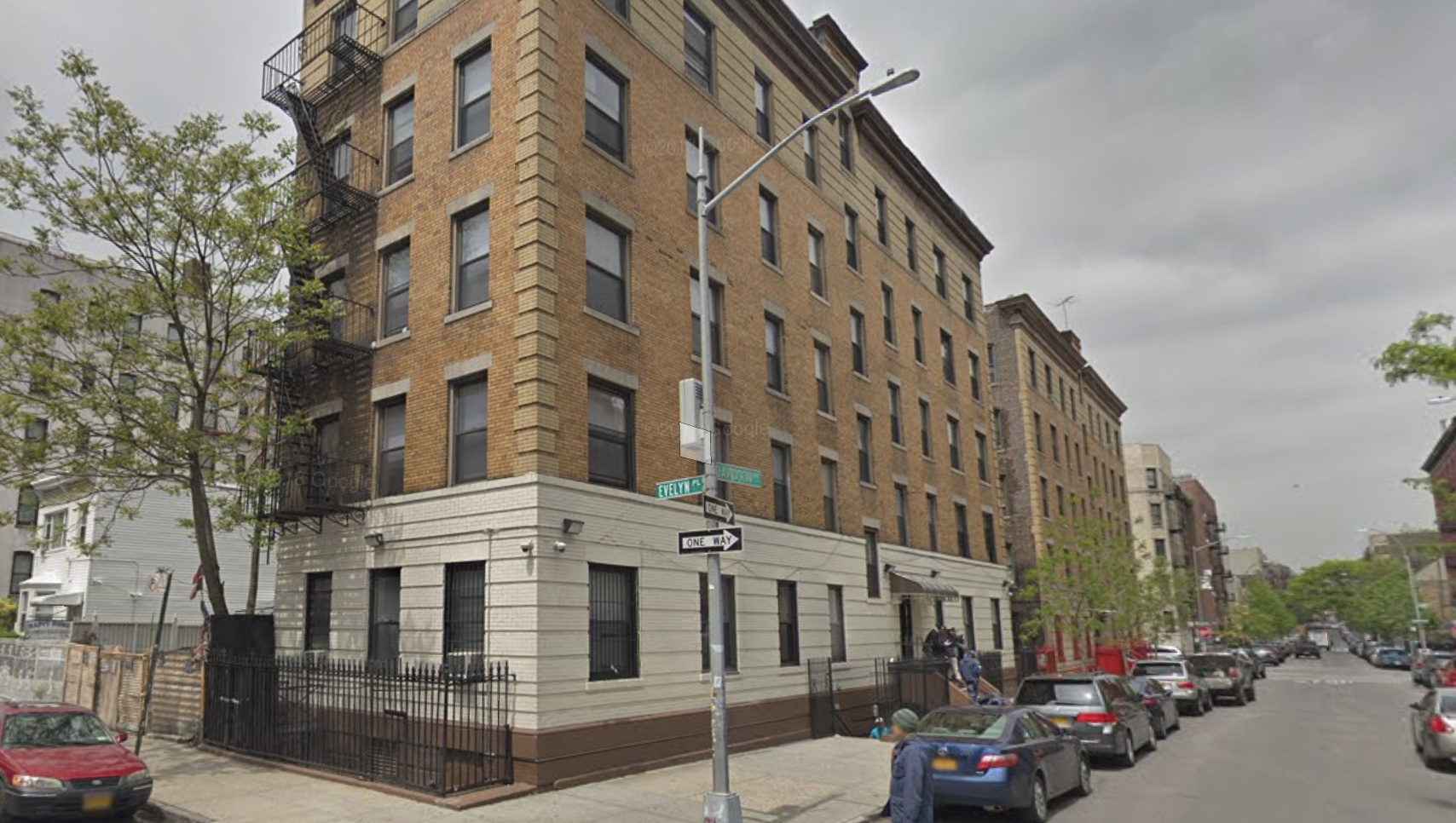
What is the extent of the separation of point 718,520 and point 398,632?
7406 mm

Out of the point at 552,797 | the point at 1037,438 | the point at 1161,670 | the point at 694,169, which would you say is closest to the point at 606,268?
the point at 694,169

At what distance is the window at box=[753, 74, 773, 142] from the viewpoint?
915 inches

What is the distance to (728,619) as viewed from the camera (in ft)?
61.1

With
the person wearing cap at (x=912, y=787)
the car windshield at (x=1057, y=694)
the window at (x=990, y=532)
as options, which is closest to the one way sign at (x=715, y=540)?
the person wearing cap at (x=912, y=787)

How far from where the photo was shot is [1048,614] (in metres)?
35.2

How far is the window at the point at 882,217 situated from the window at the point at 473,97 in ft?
49.8

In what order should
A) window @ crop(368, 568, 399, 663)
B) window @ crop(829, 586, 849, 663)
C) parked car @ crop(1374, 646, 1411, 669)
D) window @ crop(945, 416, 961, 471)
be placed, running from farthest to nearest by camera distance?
parked car @ crop(1374, 646, 1411, 669), window @ crop(945, 416, 961, 471), window @ crop(829, 586, 849, 663), window @ crop(368, 568, 399, 663)

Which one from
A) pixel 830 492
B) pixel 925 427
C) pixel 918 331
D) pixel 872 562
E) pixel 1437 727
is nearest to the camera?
pixel 1437 727

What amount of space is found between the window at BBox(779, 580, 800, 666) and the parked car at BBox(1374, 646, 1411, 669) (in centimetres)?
7167

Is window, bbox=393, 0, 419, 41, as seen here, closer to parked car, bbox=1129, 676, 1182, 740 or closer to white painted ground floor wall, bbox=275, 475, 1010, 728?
white painted ground floor wall, bbox=275, 475, 1010, 728

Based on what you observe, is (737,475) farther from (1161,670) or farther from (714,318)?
(1161,670)

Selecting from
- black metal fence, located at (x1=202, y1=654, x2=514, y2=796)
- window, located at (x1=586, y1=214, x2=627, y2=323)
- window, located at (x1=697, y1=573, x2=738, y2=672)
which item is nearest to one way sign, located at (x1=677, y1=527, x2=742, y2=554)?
black metal fence, located at (x1=202, y1=654, x2=514, y2=796)

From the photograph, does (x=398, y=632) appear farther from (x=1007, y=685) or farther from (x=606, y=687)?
(x=1007, y=685)

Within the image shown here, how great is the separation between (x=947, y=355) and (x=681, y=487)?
23.7 metres
